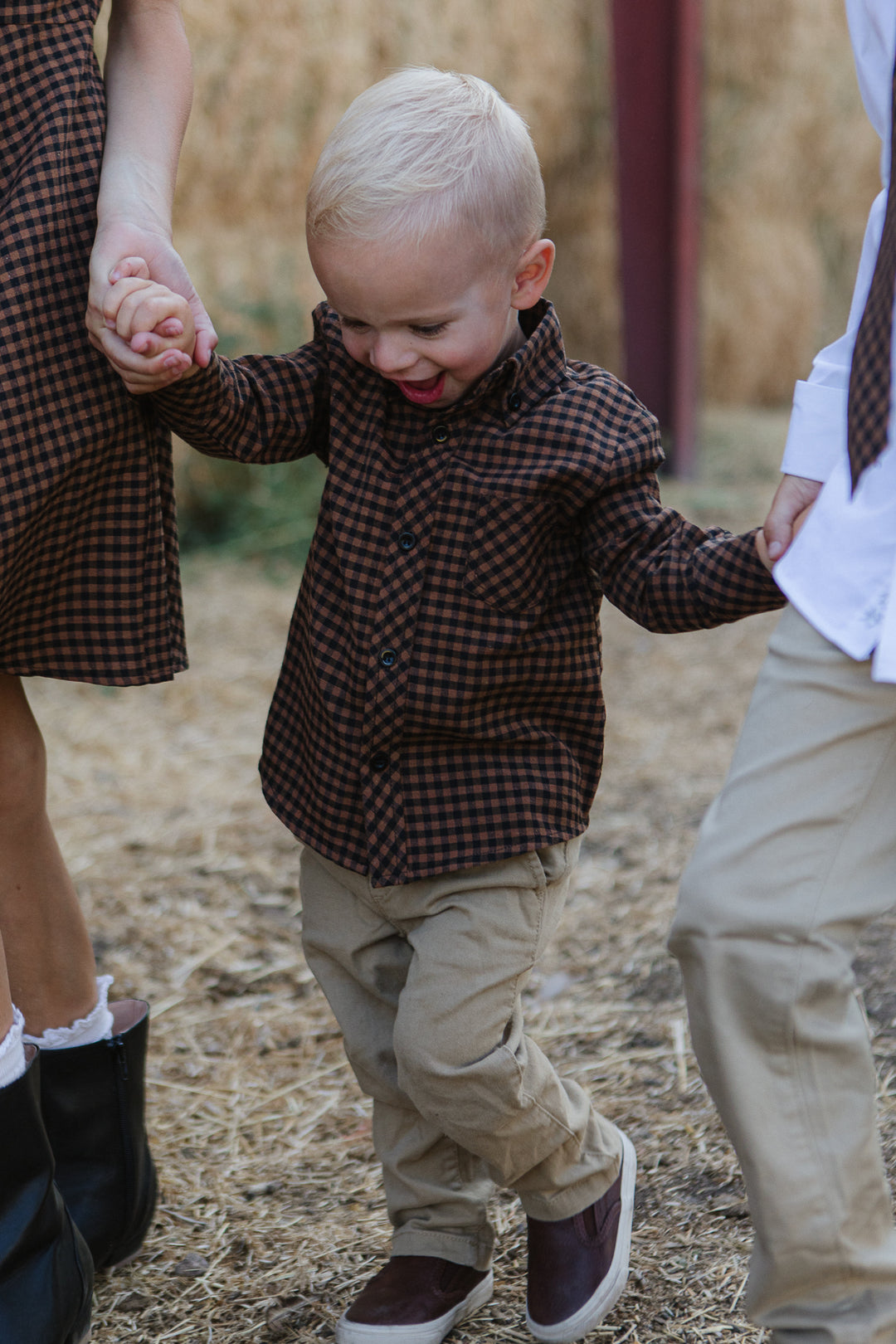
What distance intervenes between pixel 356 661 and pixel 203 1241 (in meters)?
0.85

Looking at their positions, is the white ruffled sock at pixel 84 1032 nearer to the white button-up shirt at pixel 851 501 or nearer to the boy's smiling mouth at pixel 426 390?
the boy's smiling mouth at pixel 426 390

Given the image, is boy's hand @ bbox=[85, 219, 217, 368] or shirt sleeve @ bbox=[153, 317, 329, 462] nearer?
boy's hand @ bbox=[85, 219, 217, 368]

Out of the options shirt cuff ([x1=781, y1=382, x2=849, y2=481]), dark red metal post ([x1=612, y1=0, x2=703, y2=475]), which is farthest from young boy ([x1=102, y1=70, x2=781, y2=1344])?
dark red metal post ([x1=612, y1=0, x2=703, y2=475])

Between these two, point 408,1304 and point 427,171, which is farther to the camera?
point 408,1304

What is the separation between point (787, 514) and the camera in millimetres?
1362

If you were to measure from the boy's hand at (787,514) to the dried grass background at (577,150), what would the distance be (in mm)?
4206

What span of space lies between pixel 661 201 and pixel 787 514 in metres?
5.33

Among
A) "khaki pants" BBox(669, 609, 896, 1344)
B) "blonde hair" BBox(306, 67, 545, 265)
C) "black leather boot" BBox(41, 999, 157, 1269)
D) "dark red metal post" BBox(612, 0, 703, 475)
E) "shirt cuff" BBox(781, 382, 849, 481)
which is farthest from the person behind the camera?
"dark red metal post" BBox(612, 0, 703, 475)

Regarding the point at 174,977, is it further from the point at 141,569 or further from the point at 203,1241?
the point at 141,569

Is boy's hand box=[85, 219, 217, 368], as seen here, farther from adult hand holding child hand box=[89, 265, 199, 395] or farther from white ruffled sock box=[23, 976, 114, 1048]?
white ruffled sock box=[23, 976, 114, 1048]

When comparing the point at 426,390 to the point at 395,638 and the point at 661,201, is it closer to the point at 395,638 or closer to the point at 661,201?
the point at 395,638

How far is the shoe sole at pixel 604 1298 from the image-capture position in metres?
Result: 1.66

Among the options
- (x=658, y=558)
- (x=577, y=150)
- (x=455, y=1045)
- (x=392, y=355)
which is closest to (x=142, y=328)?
(x=392, y=355)

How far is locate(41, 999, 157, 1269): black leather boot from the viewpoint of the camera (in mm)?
1764
